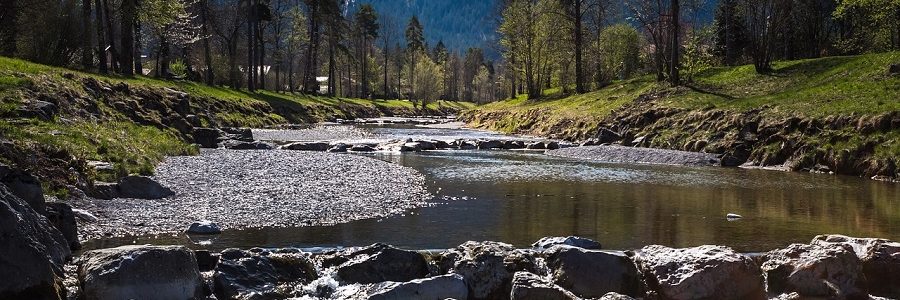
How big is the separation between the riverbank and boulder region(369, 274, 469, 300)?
20.3m

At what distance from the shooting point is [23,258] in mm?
8297

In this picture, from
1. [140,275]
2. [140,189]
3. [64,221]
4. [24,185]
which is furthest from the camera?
[140,189]

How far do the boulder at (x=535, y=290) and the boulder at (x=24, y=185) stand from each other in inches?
294

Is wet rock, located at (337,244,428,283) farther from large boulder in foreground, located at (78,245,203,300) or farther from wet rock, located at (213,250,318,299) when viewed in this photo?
large boulder in foreground, located at (78,245,203,300)

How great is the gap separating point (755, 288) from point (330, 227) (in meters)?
7.83

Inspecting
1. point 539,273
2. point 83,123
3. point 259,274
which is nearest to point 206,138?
point 83,123

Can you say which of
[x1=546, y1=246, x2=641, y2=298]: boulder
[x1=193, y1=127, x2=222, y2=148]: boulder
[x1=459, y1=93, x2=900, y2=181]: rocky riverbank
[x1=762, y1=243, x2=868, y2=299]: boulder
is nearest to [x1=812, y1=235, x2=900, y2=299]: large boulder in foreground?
[x1=762, y1=243, x2=868, y2=299]: boulder

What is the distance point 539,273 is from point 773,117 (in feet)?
79.3

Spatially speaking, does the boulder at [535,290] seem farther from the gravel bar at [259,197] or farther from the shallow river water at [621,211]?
the gravel bar at [259,197]

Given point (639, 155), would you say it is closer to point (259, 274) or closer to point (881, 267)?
point (881, 267)

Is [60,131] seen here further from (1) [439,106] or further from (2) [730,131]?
(1) [439,106]

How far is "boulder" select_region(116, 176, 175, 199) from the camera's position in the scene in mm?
15359

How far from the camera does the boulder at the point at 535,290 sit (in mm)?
9602

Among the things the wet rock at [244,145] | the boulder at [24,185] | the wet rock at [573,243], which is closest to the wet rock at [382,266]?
the wet rock at [573,243]
